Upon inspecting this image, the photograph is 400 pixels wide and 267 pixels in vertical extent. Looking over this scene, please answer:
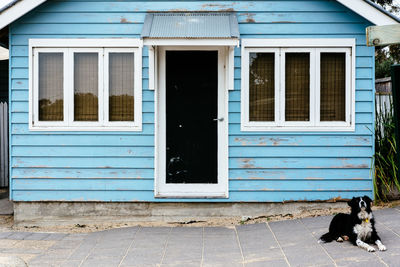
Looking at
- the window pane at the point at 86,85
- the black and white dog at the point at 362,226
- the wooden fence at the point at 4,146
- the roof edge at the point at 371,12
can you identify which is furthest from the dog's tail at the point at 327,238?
the wooden fence at the point at 4,146

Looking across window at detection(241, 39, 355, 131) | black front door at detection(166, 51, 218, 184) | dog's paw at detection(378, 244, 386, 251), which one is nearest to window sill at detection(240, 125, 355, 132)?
window at detection(241, 39, 355, 131)

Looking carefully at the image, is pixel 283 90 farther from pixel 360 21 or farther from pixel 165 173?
pixel 165 173

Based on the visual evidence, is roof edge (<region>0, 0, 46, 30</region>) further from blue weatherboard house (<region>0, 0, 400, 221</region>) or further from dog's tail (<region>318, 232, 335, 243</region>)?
dog's tail (<region>318, 232, 335, 243</region>)

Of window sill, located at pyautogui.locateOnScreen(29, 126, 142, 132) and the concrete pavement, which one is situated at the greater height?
window sill, located at pyautogui.locateOnScreen(29, 126, 142, 132)

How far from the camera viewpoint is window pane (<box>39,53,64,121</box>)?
7.01 m

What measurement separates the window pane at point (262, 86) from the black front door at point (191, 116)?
0.58 m

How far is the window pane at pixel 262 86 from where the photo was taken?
22.9 ft

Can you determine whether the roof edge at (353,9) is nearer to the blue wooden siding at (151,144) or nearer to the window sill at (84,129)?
the blue wooden siding at (151,144)

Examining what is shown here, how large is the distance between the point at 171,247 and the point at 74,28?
3642 millimetres

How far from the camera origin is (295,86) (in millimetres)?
7004

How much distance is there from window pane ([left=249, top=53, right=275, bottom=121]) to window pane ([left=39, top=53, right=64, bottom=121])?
2.93m

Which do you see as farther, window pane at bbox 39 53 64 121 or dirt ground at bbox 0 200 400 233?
window pane at bbox 39 53 64 121

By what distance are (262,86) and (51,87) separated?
10.7 ft

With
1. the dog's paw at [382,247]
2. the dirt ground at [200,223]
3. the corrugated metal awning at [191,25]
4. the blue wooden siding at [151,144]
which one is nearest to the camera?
the dog's paw at [382,247]
